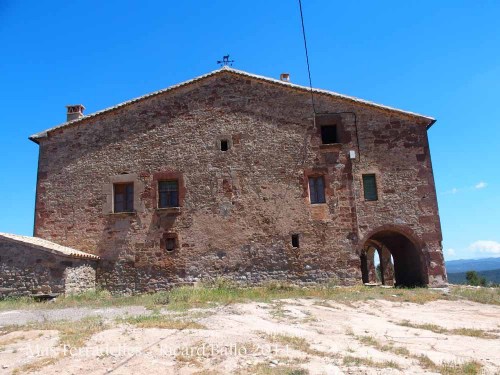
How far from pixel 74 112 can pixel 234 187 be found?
26.8 feet

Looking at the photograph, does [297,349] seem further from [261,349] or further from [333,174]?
[333,174]

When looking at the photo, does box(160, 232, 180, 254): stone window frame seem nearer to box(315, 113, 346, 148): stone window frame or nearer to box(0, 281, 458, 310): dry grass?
box(0, 281, 458, 310): dry grass

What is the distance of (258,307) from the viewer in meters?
11.3

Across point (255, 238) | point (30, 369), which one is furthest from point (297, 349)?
point (255, 238)

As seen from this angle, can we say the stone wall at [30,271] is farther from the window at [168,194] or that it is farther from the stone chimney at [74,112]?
the stone chimney at [74,112]

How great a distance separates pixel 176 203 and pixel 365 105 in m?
8.39

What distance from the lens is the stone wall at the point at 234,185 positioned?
51.9ft

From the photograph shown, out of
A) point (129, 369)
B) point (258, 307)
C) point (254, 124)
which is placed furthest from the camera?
point (254, 124)

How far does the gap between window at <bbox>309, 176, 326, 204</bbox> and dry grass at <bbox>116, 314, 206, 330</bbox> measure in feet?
26.8

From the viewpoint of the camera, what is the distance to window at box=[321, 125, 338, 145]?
663 inches

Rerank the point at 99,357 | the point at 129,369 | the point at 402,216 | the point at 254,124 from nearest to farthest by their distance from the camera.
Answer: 1. the point at 129,369
2. the point at 99,357
3. the point at 402,216
4. the point at 254,124

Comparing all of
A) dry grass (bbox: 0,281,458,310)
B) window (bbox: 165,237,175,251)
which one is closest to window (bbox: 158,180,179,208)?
window (bbox: 165,237,175,251)

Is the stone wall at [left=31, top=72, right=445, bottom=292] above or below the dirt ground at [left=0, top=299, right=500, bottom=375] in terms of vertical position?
above

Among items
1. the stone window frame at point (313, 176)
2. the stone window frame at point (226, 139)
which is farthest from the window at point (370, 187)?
the stone window frame at point (226, 139)
